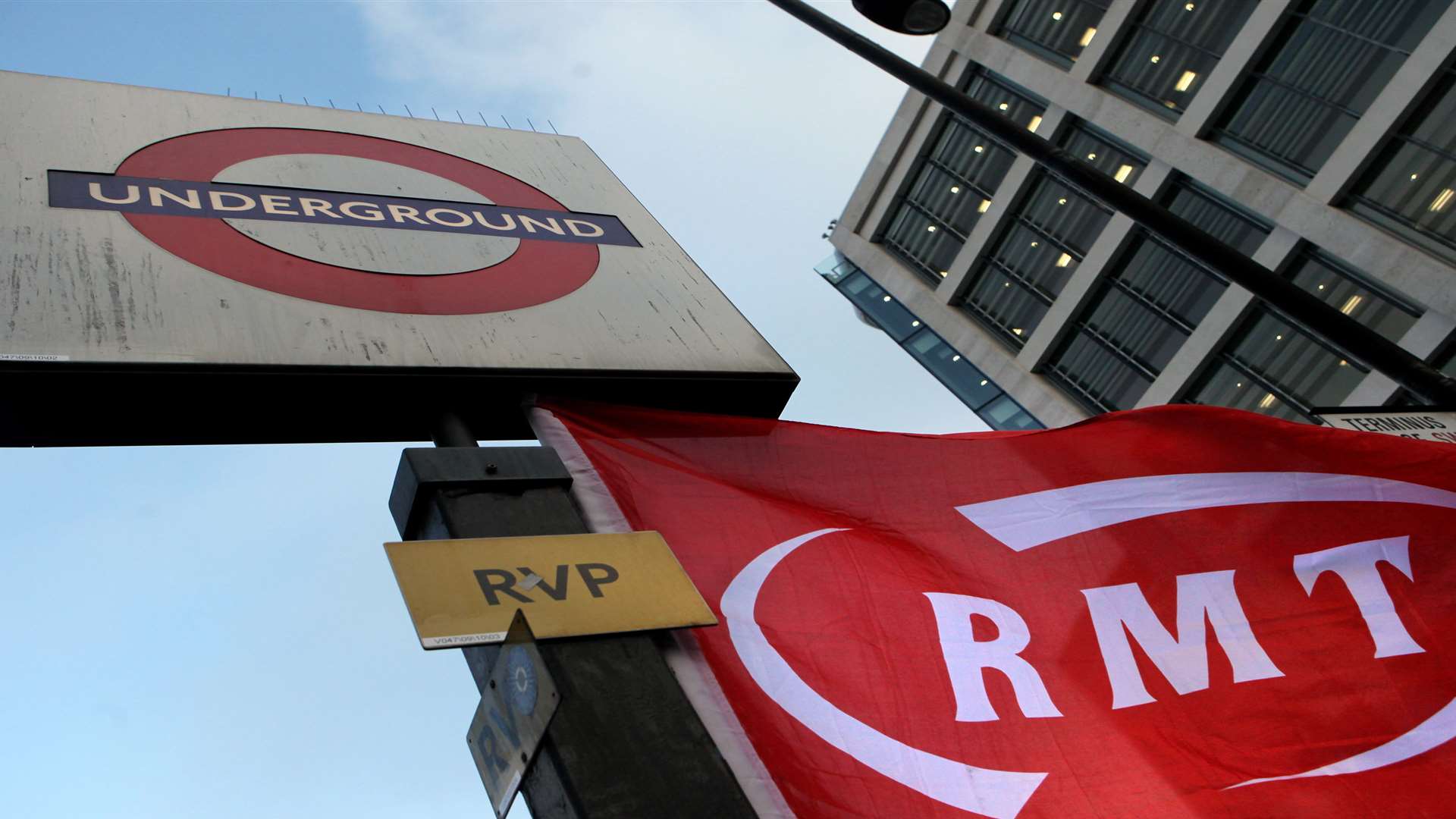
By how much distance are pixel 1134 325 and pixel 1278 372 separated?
149 inches

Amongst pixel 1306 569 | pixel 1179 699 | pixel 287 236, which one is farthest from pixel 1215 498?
pixel 287 236

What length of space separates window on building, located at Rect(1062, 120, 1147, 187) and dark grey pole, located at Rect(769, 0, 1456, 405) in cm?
1978

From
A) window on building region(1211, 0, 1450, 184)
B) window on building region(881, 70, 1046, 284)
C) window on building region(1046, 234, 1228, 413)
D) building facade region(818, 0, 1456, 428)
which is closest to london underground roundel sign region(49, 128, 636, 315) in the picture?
building facade region(818, 0, 1456, 428)

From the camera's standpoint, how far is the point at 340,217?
6297 millimetres

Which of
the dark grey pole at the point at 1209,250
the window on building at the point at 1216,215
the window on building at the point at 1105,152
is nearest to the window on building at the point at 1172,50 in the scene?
the window on building at the point at 1105,152

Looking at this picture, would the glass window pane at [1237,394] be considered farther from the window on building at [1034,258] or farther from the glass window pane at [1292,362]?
the window on building at [1034,258]

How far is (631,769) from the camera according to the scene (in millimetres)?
3201

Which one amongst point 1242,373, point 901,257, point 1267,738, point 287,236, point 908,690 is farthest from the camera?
point 901,257

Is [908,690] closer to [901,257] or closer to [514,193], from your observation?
[514,193]

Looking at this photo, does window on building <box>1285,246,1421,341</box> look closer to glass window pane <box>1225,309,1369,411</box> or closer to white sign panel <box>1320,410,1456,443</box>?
glass window pane <box>1225,309,1369,411</box>

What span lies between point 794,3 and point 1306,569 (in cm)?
501

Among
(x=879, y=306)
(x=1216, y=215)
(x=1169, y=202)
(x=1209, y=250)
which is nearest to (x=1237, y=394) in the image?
(x=1216, y=215)

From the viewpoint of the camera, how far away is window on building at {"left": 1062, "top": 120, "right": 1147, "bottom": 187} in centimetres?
2542

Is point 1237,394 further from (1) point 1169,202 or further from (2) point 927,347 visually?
(2) point 927,347
